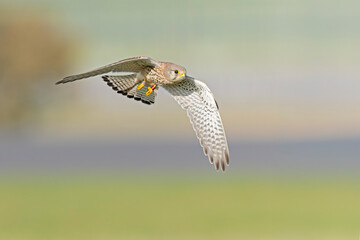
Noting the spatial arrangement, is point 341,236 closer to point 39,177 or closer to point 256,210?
point 256,210

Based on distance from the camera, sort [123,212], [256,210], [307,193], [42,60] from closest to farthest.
Result: [123,212], [256,210], [307,193], [42,60]

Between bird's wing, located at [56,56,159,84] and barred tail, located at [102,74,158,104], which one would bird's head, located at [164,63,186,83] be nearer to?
bird's wing, located at [56,56,159,84]

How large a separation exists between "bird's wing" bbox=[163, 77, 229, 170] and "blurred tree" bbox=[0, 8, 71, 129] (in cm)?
3876

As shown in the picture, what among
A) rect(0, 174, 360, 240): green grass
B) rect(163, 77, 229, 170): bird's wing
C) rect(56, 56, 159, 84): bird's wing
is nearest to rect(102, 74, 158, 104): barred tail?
rect(56, 56, 159, 84): bird's wing

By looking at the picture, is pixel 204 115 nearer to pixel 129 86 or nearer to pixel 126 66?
pixel 129 86

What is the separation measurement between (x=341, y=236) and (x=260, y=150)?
98.2 ft

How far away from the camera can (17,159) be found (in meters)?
53.0

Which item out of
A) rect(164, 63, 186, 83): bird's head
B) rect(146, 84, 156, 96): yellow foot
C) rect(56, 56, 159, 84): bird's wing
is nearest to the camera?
rect(56, 56, 159, 84): bird's wing

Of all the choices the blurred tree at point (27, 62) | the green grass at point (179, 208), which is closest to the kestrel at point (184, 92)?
the green grass at point (179, 208)

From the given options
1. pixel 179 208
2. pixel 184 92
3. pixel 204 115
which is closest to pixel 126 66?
pixel 184 92

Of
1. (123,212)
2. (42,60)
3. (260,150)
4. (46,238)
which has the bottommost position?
(46,238)

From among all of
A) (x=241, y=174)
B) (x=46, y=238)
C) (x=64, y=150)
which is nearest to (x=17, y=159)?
(x=64, y=150)

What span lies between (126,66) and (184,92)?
3.22ft

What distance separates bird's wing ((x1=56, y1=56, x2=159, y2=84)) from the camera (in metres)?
8.12
